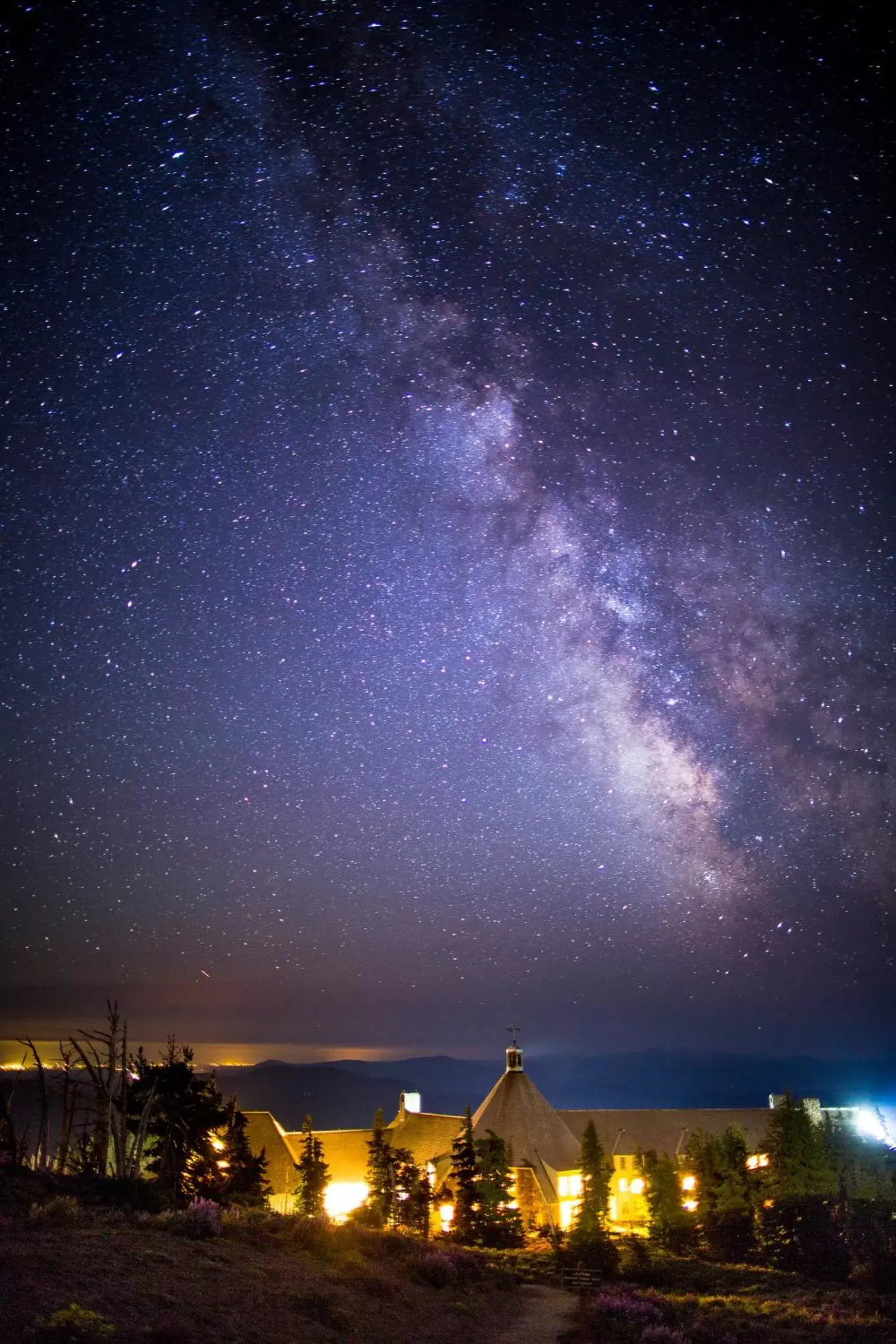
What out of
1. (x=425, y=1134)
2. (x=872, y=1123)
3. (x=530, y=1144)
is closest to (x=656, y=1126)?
(x=530, y=1144)

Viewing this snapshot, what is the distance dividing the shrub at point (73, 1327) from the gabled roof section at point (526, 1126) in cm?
4341

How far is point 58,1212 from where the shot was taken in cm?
1706

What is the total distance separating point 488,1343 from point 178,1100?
14780mm

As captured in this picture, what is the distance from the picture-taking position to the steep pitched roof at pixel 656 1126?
2426 inches

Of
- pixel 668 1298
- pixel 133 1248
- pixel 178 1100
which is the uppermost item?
pixel 133 1248

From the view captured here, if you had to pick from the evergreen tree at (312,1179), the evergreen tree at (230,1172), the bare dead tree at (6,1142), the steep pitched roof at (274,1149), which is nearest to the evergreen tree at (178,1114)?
the evergreen tree at (230,1172)

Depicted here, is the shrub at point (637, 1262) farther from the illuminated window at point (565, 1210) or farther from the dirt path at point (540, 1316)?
the illuminated window at point (565, 1210)

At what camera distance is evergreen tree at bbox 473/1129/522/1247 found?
39531mm

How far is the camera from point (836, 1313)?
23.7 metres

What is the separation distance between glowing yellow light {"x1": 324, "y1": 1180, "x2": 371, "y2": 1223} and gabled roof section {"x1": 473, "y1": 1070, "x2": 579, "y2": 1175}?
32.9 feet

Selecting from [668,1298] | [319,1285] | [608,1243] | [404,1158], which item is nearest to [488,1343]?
[319,1285]

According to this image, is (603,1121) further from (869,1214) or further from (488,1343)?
(488,1343)

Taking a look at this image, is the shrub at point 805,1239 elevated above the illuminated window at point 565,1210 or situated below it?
above

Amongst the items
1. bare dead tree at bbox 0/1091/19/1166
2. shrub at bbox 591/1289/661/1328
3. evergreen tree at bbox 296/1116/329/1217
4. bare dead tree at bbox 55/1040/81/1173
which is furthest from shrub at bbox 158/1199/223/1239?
evergreen tree at bbox 296/1116/329/1217
